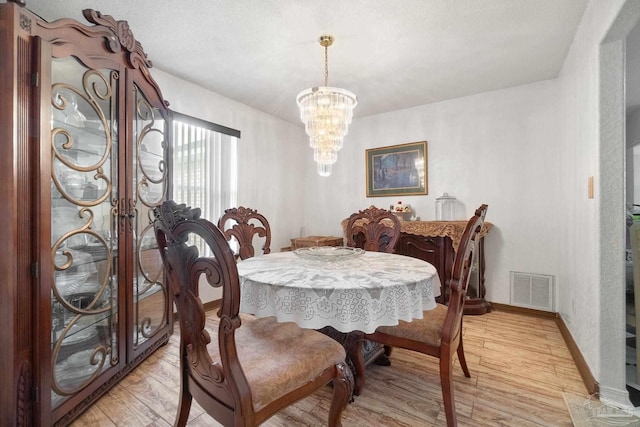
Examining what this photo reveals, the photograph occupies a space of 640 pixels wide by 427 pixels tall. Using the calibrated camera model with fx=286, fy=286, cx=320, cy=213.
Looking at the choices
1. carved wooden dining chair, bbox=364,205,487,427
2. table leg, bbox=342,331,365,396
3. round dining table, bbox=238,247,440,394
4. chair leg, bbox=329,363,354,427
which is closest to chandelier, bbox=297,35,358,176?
round dining table, bbox=238,247,440,394

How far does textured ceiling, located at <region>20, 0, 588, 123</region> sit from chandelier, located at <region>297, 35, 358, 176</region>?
0.29 meters

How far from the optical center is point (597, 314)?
1.65 metres

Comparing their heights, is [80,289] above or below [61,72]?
below

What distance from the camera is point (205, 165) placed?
3.19m

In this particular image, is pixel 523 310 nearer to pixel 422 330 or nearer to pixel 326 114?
pixel 422 330

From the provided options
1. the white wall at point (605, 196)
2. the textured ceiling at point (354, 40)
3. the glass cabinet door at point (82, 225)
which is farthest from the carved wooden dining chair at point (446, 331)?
the glass cabinet door at point (82, 225)

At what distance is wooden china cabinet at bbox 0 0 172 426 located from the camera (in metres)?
1.22

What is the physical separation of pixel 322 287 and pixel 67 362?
145 cm

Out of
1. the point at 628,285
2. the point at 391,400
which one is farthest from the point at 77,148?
the point at 628,285

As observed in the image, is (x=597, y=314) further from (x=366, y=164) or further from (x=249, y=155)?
(x=249, y=155)

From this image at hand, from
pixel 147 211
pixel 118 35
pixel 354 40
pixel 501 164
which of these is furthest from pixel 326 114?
pixel 501 164

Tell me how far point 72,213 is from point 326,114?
1.66 metres

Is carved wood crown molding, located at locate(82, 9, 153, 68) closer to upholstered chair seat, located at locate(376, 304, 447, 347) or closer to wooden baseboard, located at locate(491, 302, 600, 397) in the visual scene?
upholstered chair seat, located at locate(376, 304, 447, 347)

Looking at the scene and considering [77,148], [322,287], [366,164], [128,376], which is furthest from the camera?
[366,164]
